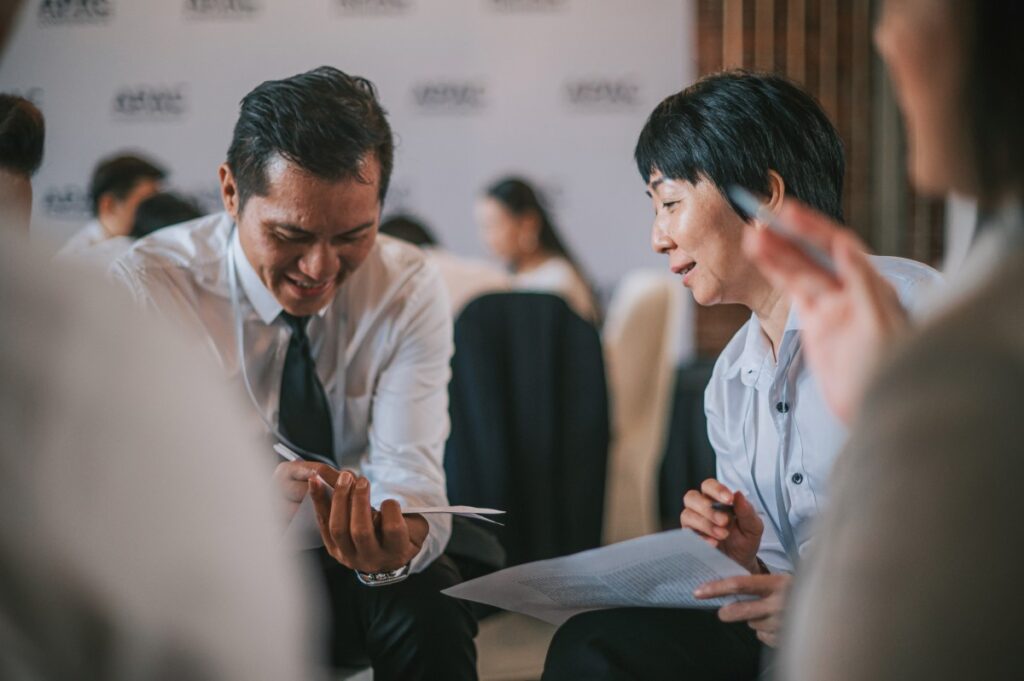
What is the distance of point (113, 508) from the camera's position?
557 millimetres

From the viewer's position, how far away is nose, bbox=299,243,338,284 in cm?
131

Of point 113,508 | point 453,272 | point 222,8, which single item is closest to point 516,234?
point 453,272

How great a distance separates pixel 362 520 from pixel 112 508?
23.9 inches

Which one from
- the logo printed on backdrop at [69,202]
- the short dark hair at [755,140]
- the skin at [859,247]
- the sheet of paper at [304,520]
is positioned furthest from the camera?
the logo printed on backdrop at [69,202]

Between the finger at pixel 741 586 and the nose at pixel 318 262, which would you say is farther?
the nose at pixel 318 262

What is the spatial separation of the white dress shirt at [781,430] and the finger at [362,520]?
18.3 inches

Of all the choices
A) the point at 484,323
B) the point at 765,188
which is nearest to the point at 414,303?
the point at 484,323

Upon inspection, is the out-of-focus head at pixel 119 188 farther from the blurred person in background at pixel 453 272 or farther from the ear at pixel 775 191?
the ear at pixel 775 191

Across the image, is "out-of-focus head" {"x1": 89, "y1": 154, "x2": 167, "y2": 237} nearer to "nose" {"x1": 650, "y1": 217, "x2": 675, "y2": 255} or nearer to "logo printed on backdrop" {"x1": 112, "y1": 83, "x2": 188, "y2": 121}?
"logo printed on backdrop" {"x1": 112, "y1": 83, "x2": 188, "y2": 121}

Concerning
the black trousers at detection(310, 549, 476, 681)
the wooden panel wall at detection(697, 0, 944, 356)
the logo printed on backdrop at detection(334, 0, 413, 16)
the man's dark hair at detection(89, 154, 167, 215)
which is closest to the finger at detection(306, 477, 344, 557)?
the black trousers at detection(310, 549, 476, 681)

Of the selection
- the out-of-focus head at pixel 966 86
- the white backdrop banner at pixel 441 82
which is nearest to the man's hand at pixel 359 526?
the out-of-focus head at pixel 966 86

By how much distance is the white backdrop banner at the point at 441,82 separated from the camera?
4383mm

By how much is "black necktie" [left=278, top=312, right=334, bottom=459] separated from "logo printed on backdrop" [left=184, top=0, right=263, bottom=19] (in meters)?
3.38

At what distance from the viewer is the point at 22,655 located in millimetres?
553
